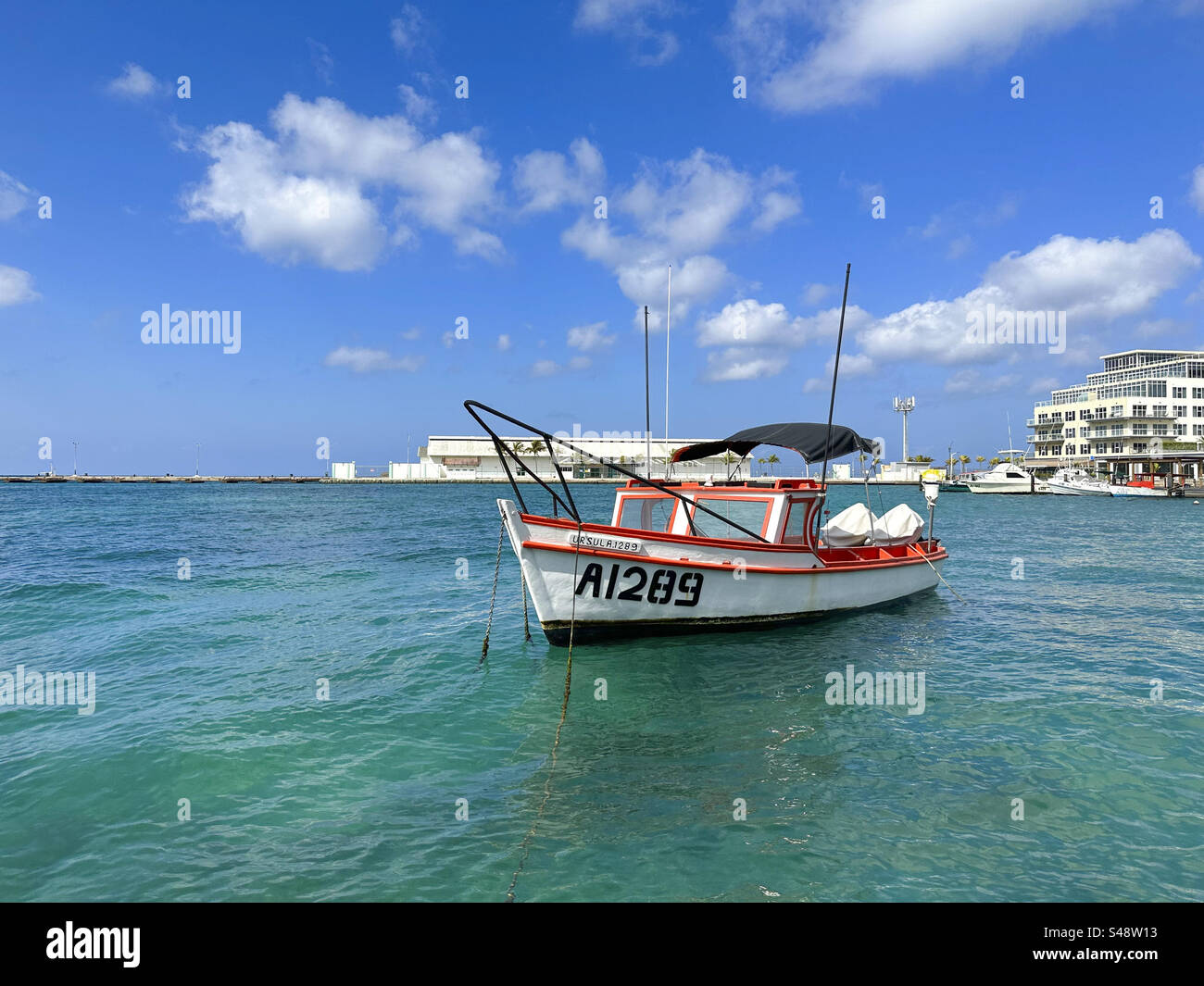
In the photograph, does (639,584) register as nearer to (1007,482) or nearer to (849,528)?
(849,528)

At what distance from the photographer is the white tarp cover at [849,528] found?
54.4 feet

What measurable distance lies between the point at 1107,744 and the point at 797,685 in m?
3.94

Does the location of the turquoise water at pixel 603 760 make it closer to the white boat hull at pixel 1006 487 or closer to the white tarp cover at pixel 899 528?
the white tarp cover at pixel 899 528

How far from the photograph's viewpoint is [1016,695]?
33.2 ft

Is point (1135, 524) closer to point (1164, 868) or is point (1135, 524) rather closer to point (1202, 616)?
point (1202, 616)

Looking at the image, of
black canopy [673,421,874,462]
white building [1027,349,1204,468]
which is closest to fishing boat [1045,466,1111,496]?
white building [1027,349,1204,468]

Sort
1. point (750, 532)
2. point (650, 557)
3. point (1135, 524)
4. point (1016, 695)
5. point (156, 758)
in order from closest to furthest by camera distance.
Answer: point (156, 758) → point (1016, 695) → point (650, 557) → point (750, 532) → point (1135, 524)

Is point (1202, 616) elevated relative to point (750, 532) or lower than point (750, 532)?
lower

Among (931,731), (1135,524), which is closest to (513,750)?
(931,731)

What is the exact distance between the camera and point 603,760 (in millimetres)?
7844

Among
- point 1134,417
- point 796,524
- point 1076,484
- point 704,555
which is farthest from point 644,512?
point 1134,417

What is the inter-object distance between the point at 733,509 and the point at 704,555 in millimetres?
2422

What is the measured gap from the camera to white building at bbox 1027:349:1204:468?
319ft
